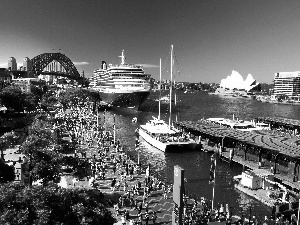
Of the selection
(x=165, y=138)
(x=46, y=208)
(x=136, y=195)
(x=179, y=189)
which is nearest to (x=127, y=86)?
(x=165, y=138)

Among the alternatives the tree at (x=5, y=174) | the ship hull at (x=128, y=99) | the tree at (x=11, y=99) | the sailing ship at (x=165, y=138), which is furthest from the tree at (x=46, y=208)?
the ship hull at (x=128, y=99)

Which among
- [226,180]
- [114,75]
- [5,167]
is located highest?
[114,75]

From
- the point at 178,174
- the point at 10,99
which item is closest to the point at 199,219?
the point at 178,174

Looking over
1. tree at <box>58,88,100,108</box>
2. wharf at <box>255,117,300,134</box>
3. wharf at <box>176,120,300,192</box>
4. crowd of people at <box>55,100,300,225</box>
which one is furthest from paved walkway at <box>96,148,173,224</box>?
tree at <box>58,88,100,108</box>

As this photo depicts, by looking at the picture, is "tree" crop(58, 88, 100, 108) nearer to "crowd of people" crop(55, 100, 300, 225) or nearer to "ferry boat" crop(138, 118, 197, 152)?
"ferry boat" crop(138, 118, 197, 152)

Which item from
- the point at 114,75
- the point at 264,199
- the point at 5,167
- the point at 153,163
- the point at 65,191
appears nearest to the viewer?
the point at 65,191

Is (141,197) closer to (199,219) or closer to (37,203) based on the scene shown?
(199,219)

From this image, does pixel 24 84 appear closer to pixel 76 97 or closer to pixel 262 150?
pixel 76 97
